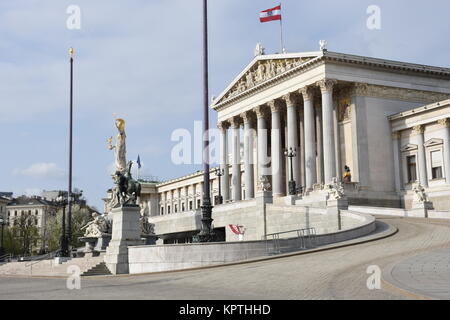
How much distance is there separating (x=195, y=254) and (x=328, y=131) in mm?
33685

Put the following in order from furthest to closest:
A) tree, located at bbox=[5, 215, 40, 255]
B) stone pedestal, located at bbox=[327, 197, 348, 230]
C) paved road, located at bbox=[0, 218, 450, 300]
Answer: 1. tree, located at bbox=[5, 215, 40, 255]
2. stone pedestal, located at bbox=[327, 197, 348, 230]
3. paved road, located at bbox=[0, 218, 450, 300]

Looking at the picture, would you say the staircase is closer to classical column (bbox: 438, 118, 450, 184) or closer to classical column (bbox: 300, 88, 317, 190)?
classical column (bbox: 300, 88, 317, 190)

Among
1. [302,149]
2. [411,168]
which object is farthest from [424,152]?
[302,149]

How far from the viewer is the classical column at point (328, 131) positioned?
2217 inches

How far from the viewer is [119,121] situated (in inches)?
1698

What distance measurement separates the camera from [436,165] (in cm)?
5575

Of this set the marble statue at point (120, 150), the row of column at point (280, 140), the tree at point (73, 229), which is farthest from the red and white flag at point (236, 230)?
the tree at point (73, 229)

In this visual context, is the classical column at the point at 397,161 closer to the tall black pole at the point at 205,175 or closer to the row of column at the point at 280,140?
the row of column at the point at 280,140

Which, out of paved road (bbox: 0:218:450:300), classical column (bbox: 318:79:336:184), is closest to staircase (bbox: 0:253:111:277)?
paved road (bbox: 0:218:450:300)

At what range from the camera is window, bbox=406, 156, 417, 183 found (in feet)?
191

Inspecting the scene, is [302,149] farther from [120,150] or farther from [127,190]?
[127,190]

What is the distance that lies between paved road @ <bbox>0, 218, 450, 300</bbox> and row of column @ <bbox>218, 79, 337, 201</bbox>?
95.3 ft

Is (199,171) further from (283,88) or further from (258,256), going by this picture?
(258,256)
